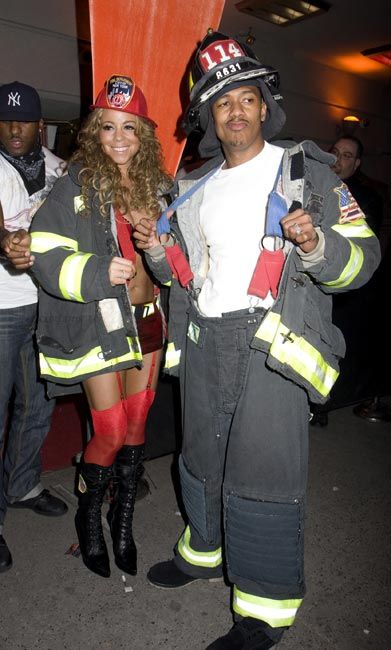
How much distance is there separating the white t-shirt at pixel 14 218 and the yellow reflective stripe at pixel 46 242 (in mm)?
442

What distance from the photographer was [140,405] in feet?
9.01

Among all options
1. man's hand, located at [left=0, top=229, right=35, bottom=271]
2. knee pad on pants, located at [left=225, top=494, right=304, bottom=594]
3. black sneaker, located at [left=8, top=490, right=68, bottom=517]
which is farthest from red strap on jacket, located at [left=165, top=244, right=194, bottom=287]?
black sneaker, located at [left=8, top=490, right=68, bottom=517]

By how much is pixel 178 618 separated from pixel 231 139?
2.14m

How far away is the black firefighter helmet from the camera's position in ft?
7.00

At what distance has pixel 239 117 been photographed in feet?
7.13

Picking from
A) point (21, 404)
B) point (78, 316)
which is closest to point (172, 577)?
point (21, 404)

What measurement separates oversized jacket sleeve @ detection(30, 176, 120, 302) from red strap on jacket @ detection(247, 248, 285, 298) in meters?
0.61

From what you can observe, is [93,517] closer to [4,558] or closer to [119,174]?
[4,558]

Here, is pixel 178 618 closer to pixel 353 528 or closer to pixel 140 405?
pixel 140 405

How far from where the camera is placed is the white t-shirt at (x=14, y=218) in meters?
2.69

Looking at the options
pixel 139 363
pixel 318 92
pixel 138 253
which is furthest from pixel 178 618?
pixel 318 92

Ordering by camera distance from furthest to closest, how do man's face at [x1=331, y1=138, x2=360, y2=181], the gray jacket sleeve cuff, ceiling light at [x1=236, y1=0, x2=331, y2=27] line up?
ceiling light at [x1=236, y1=0, x2=331, y2=27]
man's face at [x1=331, y1=138, x2=360, y2=181]
the gray jacket sleeve cuff

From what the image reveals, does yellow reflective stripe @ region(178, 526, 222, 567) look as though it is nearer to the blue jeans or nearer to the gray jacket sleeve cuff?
the blue jeans

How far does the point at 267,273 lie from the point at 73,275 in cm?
80
